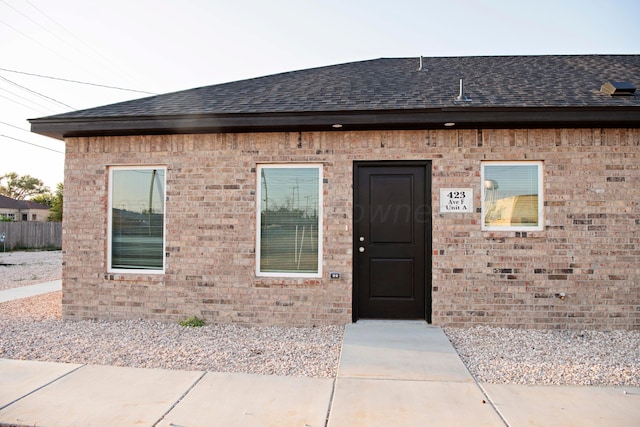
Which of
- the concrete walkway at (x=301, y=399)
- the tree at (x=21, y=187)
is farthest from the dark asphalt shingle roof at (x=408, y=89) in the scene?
the tree at (x=21, y=187)

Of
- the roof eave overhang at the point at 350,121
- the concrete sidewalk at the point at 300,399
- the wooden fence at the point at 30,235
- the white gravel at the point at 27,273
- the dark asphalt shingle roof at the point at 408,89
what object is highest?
the dark asphalt shingle roof at the point at 408,89

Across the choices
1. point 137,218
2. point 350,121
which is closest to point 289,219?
point 350,121

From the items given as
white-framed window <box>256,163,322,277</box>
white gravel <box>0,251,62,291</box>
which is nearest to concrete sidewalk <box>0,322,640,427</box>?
white-framed window <box>256,163,322,277</box>

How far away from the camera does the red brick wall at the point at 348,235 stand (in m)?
5.65

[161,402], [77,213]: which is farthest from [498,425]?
[77,213]

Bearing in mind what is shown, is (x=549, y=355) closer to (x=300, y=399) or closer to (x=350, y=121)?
(x=300, y=399)

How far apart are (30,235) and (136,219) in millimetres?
20036

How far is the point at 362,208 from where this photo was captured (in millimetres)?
5949

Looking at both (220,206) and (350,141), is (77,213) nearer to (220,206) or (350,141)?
(220,206)

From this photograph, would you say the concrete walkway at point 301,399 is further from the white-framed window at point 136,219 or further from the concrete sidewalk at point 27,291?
the concrete sidewalk at point 27,291

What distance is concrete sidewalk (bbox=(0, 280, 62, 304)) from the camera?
8062 millimetres

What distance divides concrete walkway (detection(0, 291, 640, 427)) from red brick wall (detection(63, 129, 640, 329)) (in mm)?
1789

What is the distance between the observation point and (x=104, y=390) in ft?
12.0

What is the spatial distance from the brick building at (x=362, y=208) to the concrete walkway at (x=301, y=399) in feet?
5.93
